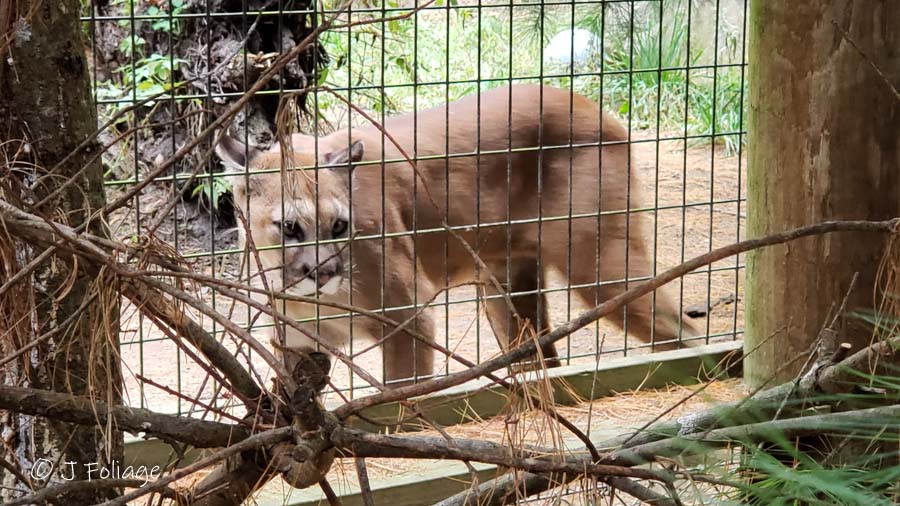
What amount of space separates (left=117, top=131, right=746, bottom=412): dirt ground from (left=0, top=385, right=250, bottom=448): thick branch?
119 centimetres

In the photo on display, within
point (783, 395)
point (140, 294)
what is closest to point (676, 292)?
point (783, 395)

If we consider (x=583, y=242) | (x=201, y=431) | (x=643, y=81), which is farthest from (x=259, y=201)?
(x=643, y=81)

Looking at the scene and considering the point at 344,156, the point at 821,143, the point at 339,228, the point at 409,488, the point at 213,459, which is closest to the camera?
the point at 213,459

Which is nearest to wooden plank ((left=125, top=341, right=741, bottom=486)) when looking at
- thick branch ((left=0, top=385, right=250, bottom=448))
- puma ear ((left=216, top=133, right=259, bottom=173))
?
puma ear ((left=216, top=133, right=259, bottom=173))

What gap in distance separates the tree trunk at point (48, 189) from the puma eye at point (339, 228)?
186 cm

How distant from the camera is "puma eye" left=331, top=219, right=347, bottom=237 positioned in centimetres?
385

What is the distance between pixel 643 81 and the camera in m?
8.70

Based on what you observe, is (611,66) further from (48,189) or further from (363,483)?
(363,483)

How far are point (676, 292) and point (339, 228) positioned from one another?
2.28m

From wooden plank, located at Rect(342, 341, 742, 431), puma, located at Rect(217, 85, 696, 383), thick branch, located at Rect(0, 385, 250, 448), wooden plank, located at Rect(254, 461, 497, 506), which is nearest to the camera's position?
thick branch, located at Rect(0, 385, 250, 448)

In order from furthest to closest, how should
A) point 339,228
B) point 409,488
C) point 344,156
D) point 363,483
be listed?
point 339,228 → point 344,156 → point 409,488 → point 363,483

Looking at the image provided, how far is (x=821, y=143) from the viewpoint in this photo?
321 centimetres

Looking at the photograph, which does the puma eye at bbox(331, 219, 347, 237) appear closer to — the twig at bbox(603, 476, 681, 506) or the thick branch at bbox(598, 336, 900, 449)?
the thick branch at bbox(598, 336, 900, 449)

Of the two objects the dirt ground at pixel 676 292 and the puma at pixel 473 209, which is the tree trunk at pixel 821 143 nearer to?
the dirt ground at pixel 676 292
